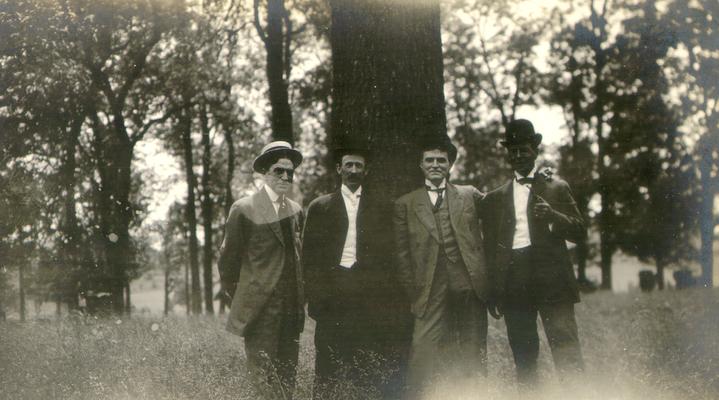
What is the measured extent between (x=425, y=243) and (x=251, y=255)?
4.52 ft

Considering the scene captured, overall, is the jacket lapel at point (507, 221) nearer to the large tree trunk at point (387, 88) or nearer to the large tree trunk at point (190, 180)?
the large tree trunk at point (387, 88)

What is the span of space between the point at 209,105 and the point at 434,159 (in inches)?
742

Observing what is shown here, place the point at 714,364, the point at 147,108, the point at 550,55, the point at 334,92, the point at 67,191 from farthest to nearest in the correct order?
the point at 550,55 → the point at 147,108 → the point at 67,191 → the point at 714,364 → the point at 334,92

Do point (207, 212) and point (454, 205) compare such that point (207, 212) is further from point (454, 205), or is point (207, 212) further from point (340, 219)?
point (454, 205)

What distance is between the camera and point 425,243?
16.2ft

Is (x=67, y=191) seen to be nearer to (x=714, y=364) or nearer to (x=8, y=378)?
(x=8, y=378)

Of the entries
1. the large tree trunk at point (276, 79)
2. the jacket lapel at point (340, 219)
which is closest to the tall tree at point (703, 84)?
the large tree trunk at point (276, 79)

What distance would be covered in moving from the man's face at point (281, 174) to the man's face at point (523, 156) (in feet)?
5.75

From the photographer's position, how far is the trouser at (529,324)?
197 inches

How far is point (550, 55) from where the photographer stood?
26578mm

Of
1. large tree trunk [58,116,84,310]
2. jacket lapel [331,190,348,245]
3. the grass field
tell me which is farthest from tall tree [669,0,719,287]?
large tree trunk [58,116,84,310]

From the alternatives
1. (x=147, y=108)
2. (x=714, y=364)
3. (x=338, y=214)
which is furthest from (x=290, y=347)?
(x=147, y=108)

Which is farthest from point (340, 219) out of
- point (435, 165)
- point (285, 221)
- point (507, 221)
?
point (507, 221)

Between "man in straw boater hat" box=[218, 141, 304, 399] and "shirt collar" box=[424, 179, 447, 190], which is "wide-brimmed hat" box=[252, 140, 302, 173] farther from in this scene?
"shirt collar" box=[424, 179, 447, 190]
